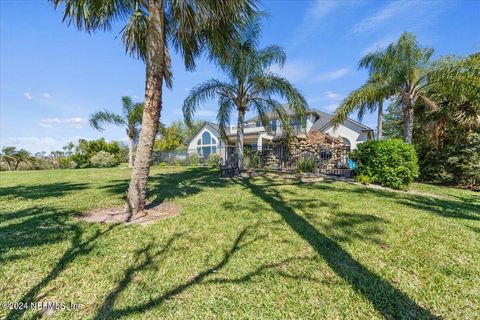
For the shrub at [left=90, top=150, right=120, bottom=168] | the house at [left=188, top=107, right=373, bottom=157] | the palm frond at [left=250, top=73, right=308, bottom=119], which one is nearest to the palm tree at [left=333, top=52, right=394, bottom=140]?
the palm frond at [left=250, top=73, right=308, bottom=119]

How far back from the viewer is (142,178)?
478 centimetres

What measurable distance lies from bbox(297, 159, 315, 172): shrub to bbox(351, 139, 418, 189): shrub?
11.0 feet

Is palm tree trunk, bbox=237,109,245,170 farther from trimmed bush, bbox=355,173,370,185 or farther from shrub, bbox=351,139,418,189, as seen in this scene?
shrub, bbox=351,139,418,189

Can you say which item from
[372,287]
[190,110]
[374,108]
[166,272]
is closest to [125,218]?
[166,272]

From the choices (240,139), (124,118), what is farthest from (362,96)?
(124,118)

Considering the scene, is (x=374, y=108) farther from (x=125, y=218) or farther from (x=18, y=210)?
(x=18, y=210)

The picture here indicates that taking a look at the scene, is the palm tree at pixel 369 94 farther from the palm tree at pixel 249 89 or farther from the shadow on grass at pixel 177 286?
the shadow on grass at pixel 177 286

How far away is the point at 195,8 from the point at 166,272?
190 inches

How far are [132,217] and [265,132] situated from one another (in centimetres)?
1944

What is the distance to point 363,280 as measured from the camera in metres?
2.46

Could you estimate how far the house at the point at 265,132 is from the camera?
71.2 feet

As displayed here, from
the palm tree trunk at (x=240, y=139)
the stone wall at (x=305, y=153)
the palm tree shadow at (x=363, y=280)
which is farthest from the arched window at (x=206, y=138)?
the palm tree shadow at (x=363, y=280)

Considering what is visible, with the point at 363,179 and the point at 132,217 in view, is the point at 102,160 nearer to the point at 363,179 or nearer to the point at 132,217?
the point at 132,217

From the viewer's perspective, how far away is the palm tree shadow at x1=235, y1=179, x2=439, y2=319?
2.04 metres
